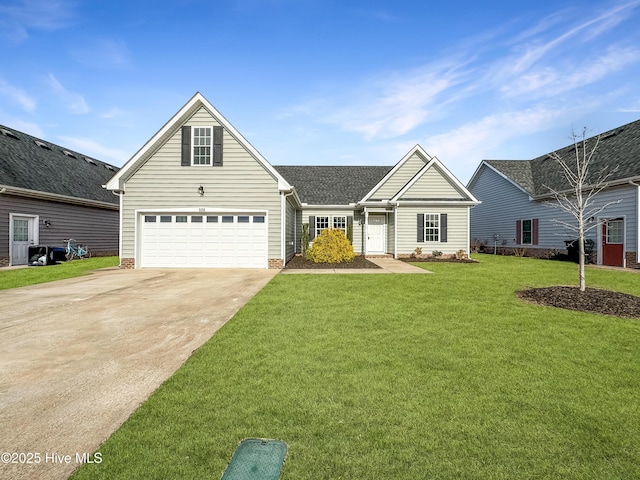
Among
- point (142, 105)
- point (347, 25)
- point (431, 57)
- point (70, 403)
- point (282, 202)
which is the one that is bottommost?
point (70, 403)

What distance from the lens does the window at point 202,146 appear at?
14055 millimetres

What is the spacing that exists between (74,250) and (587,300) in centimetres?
2292

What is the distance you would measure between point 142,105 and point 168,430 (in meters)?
16.1

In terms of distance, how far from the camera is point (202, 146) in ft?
46.1

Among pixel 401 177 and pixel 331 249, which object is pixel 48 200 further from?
pixel 401 177

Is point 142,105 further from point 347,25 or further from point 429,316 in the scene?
point 429,316

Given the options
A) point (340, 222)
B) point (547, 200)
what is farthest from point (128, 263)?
point (547, 200)

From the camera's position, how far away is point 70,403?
296cm

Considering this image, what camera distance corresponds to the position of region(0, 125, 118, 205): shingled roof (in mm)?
15492

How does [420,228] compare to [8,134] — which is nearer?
[8,134]

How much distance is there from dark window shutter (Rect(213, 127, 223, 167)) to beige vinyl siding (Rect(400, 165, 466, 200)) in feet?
33.8

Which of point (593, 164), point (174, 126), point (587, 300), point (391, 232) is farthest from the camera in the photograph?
point (391, 232)

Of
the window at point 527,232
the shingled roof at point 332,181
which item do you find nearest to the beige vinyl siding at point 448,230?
the shingled roof at point 332,181

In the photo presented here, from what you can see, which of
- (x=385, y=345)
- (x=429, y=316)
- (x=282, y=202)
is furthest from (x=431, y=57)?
(x=385, y=345)
